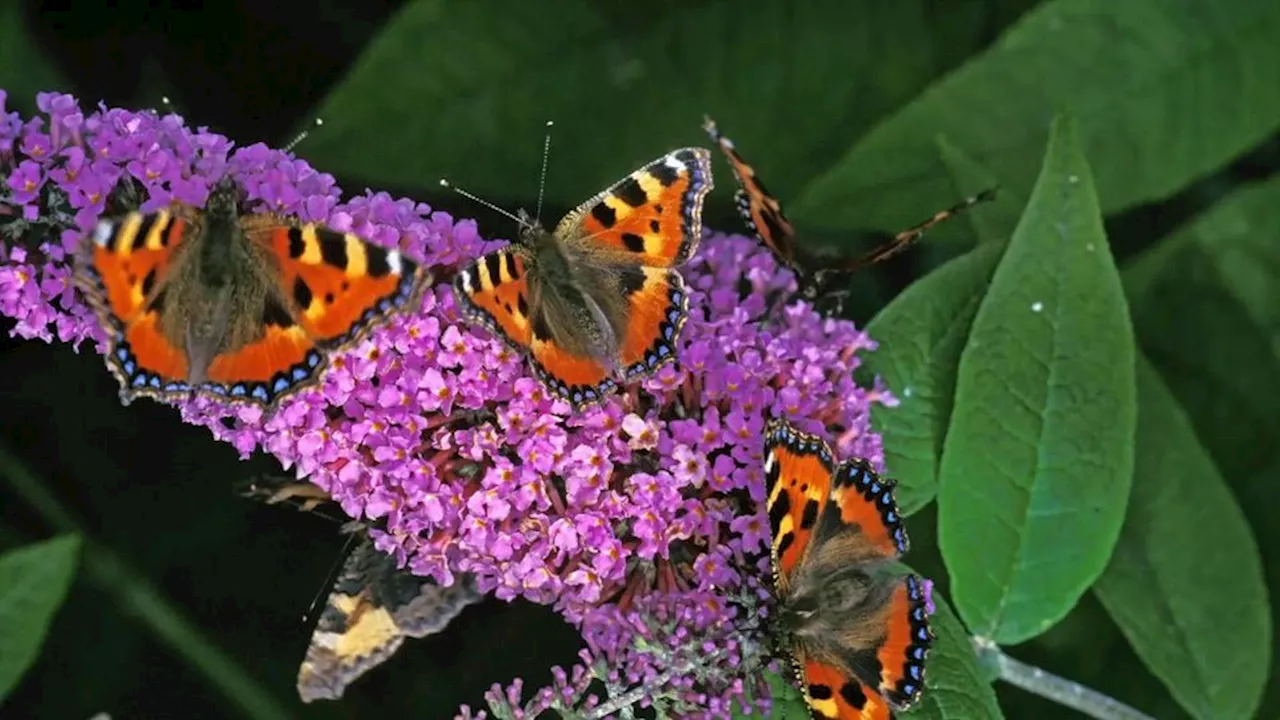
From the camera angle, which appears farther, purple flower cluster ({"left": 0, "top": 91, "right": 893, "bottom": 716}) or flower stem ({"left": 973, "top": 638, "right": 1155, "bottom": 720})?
flower stem ({"left": 973, "top": 638, "right": 1155, "bottom": 720})

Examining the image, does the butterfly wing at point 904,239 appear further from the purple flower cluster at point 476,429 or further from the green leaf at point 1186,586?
the green leaf at point 1186,586

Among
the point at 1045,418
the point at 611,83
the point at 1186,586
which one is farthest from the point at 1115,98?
the point at 611,83

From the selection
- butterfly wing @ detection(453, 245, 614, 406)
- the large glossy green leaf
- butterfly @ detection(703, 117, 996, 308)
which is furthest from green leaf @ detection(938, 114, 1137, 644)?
the large glossy green leaf

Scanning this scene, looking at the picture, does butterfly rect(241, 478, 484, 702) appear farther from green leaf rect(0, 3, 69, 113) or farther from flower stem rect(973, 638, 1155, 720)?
green leaf rect(0, 3, 69, 113)

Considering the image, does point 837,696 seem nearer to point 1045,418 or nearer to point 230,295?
point 1045,418

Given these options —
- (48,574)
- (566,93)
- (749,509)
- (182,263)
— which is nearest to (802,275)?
(749,509)

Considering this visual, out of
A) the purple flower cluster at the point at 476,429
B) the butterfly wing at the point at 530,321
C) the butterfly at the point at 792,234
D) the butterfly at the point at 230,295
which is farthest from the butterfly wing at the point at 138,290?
the butterfly at the point at 792,234

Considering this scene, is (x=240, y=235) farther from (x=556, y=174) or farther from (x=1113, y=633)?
(x=1113, y=633)
